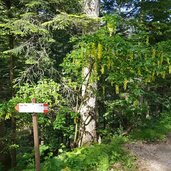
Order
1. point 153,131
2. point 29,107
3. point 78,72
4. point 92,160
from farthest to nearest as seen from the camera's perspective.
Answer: point 153,131 → point 78,72 → point 92,160 → point 29,107

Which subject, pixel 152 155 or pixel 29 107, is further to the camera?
pixel 152 155

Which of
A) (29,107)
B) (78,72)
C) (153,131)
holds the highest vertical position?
(78,72)

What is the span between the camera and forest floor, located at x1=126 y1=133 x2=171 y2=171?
7.05 metres

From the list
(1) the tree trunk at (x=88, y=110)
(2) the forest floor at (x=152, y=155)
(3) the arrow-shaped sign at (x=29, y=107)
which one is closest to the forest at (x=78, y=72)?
(1) the tree trunk at (x=88, y=110)

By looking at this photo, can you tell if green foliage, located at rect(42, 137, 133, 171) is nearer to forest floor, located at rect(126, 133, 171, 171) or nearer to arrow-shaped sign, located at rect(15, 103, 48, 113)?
forest floor, located at rect(126, 133, 171, 171)

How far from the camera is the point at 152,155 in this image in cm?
790

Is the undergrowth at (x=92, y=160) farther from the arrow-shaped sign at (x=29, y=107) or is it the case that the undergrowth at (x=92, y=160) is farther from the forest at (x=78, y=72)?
the arrow-shaped sign at (x=29, y=107)

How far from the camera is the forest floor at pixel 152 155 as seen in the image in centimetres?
705

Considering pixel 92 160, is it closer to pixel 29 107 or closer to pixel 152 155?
pixel 152 155

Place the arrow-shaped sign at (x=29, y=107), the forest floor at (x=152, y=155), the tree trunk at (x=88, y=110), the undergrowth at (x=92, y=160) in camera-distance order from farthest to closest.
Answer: the tree trunk at (x=88, y=110)
the forest floor at (x=152, y=155)
the undergrowth at (x=92, y=160)
the arrow-shaped sign at (x=29, y=107)

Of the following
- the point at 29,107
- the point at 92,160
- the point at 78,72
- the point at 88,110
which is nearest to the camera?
the point at 29,107

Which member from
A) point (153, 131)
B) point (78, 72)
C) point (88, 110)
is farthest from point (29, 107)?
point (153, 131)

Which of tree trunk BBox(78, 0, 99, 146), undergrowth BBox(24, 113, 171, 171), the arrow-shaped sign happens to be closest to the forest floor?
undergrowth BBox(24, 113, 171, 171)

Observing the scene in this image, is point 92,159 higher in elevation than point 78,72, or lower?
lower
